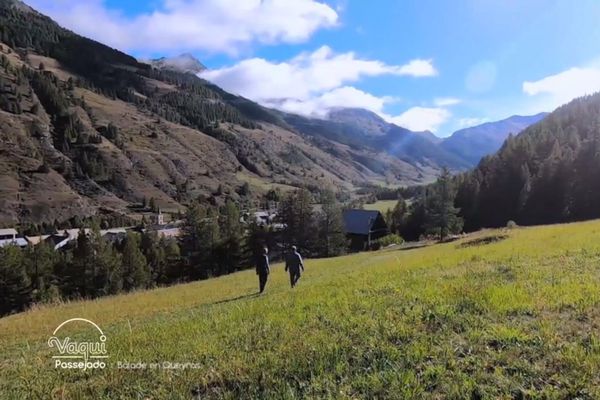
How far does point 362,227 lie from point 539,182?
1710 inches

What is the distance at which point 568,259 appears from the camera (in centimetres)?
1446

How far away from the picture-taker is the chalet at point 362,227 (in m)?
→ 110

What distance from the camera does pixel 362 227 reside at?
363ft

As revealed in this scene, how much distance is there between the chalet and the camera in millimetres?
109812

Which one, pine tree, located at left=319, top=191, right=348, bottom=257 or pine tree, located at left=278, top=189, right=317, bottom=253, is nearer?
pine tree, located at left=278, top=189, right=317, bottom=253

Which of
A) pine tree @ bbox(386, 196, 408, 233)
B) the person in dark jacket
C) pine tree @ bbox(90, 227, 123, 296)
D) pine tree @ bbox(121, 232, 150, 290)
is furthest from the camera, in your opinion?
pine tree @ bbox(386, 196, 408, 233)

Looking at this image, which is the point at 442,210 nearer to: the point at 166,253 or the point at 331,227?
the point at 331,227

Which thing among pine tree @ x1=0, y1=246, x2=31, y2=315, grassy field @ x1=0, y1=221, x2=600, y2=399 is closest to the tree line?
pine tree @ x1=0, y1=246, x2=31, y2=315

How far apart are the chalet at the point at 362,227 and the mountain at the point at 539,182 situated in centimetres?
2269

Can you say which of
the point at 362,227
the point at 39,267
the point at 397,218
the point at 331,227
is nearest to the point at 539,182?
the point at 397,218

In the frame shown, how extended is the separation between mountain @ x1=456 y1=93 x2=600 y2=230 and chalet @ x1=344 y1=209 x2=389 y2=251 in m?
22.7

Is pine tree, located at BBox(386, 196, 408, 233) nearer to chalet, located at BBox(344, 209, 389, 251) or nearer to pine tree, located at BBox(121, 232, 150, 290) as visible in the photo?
chalet, located at BBox(344, 209, 389, 251)

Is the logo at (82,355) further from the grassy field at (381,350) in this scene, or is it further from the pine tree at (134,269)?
the pine tree at (134,269)

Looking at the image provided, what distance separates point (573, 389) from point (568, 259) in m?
10.5
